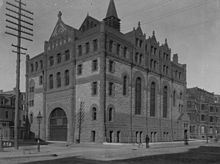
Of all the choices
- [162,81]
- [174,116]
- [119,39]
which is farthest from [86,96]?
[174,116]

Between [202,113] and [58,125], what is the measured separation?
1908 inches

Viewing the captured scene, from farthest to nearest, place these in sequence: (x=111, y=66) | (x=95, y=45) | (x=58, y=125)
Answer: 1. (x=58, y=125)
2. (x=111, y=66)
3. (x=95, y=45)

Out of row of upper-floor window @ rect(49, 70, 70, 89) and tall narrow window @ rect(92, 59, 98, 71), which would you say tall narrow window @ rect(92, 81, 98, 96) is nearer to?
tall narrow window @ rect(92, 59, 98, 71)

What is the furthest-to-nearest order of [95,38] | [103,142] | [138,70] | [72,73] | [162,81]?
[162,81] → [138,70] → [72,73] → [95,38] → [103,142]

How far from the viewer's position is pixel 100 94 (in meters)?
41.2

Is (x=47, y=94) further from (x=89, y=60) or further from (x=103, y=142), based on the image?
(x=103, y=142)

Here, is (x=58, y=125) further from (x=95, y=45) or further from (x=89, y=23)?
(x=89, y=23)

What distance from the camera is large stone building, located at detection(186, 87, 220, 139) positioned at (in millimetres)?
78438

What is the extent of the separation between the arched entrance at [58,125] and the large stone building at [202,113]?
42485 millimetres

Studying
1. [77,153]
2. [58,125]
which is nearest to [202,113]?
[58,125]

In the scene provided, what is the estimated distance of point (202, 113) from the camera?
81312mm

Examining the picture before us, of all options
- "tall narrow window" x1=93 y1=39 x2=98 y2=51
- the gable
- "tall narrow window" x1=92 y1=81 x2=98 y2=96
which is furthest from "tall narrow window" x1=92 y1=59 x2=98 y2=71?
the gable

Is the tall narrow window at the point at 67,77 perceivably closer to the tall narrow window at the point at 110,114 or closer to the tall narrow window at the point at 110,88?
the tall narrow window at the point at 110,88

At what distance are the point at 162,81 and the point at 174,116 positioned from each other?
9018 mm
